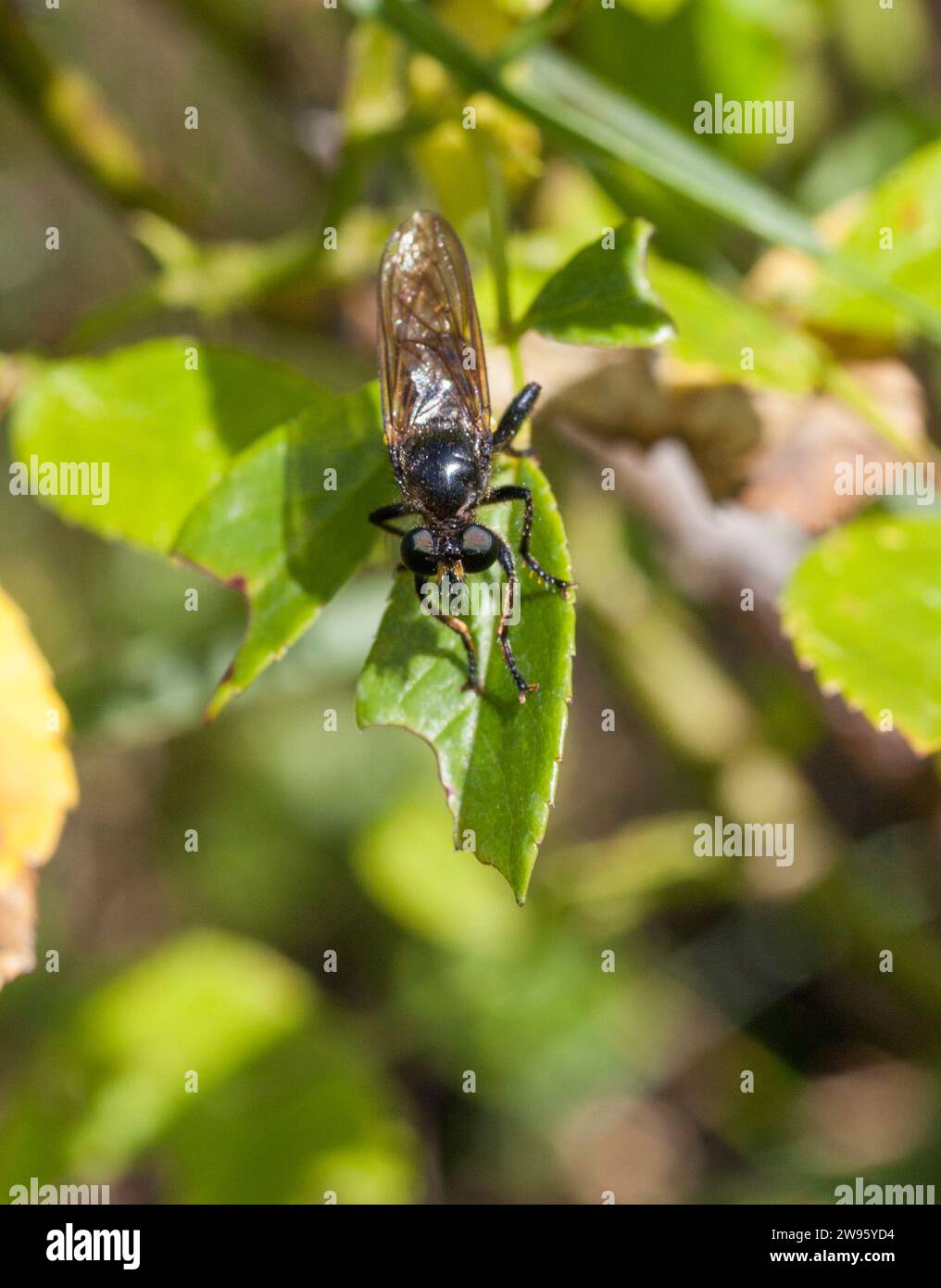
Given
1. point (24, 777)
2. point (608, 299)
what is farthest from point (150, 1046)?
point (608, 299)

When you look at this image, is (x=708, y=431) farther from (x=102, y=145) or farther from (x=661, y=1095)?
(x=661, y=1095)

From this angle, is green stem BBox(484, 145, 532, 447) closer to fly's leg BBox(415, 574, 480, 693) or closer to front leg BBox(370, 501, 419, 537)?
front leg BBox(370, 501, 419, 537)

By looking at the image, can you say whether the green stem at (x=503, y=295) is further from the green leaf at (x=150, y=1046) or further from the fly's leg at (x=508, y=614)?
the green leaf at (x=150, y=1046)

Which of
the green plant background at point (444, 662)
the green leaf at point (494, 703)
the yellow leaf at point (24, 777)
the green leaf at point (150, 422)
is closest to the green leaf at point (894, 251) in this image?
the green plant background at point (444, 662)

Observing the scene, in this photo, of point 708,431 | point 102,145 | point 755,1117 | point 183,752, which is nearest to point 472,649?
point 708,431

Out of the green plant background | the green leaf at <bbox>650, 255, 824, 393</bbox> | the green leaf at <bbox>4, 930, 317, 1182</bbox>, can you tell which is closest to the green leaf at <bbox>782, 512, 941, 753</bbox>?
the green plant background
